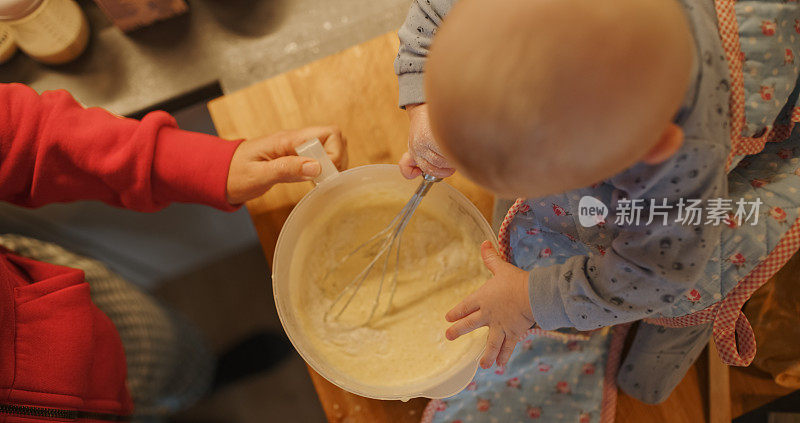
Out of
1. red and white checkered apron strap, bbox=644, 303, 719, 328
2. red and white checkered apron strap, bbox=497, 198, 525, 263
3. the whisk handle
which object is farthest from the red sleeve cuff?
red and white checkered apron strap, bbox=644, 303, 719, 328

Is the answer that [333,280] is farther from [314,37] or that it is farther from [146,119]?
[314,37]

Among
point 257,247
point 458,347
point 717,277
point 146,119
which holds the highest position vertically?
point 146,119

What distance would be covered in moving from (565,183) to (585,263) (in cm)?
17

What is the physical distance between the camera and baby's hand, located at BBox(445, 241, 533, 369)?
48 cm

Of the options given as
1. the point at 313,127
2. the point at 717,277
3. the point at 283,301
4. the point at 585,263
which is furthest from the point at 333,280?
the point at 717,277

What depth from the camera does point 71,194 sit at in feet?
Answer: 1.88

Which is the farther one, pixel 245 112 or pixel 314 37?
pixel 314 37

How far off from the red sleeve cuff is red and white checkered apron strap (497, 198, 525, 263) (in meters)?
0.33

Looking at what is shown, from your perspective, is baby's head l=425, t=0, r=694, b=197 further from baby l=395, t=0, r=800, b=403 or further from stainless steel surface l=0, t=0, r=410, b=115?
stainless steel surface l=0, t=0, r=410, b=115

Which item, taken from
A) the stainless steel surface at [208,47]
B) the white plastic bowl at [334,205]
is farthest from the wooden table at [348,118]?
the stainless steel surface at [208,47]

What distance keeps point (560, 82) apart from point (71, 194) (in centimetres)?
57

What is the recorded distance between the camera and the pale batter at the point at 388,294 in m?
0.58

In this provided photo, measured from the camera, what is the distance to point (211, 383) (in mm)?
902

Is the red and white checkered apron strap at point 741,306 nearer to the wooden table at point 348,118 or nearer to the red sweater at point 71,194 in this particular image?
the wooden table at point 348,118
